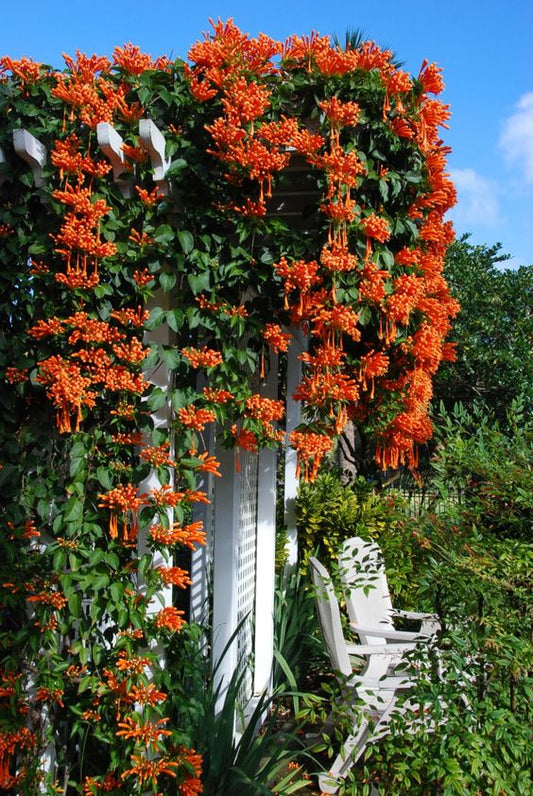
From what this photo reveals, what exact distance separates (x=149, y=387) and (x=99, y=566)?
0.63 metres

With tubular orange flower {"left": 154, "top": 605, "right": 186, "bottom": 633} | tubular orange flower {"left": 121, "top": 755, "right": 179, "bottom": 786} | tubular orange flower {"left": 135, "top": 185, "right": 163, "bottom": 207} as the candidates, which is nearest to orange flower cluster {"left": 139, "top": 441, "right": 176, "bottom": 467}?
tubular orange flower {"left": 154, "top": 605, "right": 186, "bottom": 633}

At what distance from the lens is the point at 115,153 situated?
2426mm

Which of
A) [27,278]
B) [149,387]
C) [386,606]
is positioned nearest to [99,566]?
[149,387]

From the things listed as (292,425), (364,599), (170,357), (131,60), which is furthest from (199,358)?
(364,599)

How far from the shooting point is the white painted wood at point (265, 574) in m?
3.81

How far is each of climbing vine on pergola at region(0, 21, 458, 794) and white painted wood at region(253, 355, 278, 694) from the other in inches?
43.5

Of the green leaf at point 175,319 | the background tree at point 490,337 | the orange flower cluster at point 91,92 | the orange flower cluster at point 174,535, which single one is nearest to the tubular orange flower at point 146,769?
the orange flower cluster at point 174,535

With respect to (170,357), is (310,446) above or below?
below

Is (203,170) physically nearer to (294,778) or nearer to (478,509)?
(478,509)

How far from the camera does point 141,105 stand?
250 centimetres

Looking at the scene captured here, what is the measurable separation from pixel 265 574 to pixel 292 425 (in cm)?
98

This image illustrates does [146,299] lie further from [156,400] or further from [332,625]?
[332,625]

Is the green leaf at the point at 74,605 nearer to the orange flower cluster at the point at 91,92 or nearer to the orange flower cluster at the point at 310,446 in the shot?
the orange flower cluster at the point at 310,446

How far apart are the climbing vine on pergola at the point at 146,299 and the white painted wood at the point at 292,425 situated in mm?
1331
